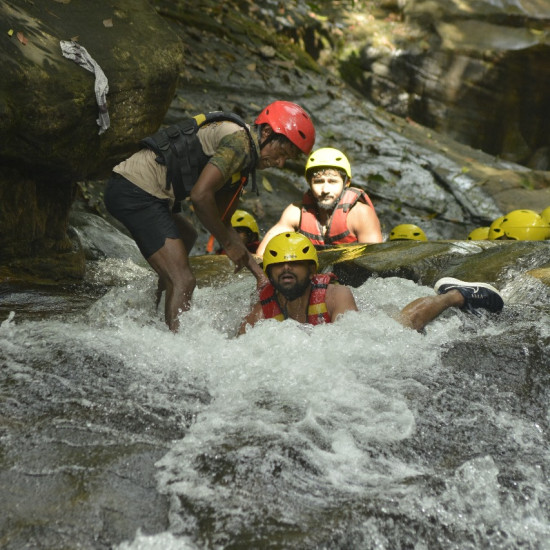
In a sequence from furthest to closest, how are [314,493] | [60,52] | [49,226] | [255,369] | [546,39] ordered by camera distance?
[546,39]
[49,226]
[60,52]
[255,369]
[314,493]

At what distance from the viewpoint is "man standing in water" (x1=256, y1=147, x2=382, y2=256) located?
27.9 ft

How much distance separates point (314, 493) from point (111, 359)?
1.76 meters

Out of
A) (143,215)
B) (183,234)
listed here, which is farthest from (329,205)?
(143,215)

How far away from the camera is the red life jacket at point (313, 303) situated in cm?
523

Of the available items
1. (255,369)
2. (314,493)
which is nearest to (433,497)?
(314,493)

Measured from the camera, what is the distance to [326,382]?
3875mm

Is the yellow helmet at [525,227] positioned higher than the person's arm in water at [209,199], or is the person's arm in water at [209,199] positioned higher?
the person's arm in water at [209,199]

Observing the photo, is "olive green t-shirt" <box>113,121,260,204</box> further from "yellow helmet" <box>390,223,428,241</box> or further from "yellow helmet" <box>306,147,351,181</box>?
"yellow helmet" <box>390,223,428,241</box>

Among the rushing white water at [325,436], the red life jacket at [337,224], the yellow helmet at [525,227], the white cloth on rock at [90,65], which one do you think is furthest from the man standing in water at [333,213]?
the rushing white water at [325,436]

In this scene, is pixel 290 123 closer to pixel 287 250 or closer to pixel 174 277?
pixel 287 250

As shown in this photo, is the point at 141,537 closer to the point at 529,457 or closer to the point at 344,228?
the point at 529,457

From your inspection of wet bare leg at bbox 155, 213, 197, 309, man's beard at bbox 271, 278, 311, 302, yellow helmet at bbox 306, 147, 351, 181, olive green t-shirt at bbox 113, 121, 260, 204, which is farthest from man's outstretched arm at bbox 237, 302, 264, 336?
yellow helmet at bbox 306, 147, 351, 181

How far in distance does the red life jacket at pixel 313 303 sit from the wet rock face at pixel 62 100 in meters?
2.29

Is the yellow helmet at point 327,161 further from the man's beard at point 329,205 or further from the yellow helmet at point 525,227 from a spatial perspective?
the yellow helmet at point 525,227
